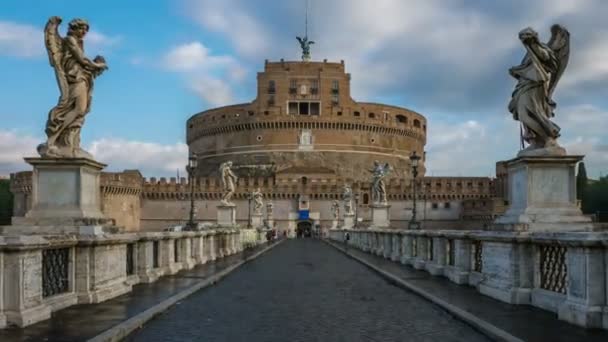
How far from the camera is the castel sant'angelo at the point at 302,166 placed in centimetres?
8731

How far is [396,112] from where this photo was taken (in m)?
108

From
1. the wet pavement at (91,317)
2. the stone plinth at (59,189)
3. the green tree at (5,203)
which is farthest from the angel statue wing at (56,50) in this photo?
the green tree at (5,203)

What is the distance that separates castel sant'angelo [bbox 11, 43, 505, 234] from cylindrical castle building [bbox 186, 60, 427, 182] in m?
0.14

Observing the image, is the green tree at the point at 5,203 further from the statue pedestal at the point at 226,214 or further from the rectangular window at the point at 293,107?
the statue pedestal at the point at 226,214

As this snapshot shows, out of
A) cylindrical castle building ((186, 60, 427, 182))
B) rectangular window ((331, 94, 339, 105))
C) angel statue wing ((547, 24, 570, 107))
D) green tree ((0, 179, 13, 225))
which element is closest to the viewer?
angel statue wing ((547, 24, 570, 107))

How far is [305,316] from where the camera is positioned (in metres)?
9.34

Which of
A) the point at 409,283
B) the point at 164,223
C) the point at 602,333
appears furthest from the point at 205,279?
the point at 164,223

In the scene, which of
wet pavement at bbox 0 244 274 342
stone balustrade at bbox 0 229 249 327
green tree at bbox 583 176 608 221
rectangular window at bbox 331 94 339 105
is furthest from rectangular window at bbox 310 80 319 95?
wet pavement at bbox 0 244 274 342

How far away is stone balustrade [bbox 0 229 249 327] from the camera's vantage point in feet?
24.2

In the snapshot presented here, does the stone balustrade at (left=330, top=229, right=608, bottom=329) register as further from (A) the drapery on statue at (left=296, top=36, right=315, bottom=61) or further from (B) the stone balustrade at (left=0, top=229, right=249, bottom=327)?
(A) the drapery on statue at (left=296, top=36, right=315, bottom=61)

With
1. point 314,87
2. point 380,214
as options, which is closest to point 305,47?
point 314,87

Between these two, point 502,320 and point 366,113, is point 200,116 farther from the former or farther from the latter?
point 502,320

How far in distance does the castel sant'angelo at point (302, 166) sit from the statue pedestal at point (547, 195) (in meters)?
69.0

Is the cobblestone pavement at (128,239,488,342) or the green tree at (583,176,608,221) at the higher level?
the green tree at (583,176,608,221)
